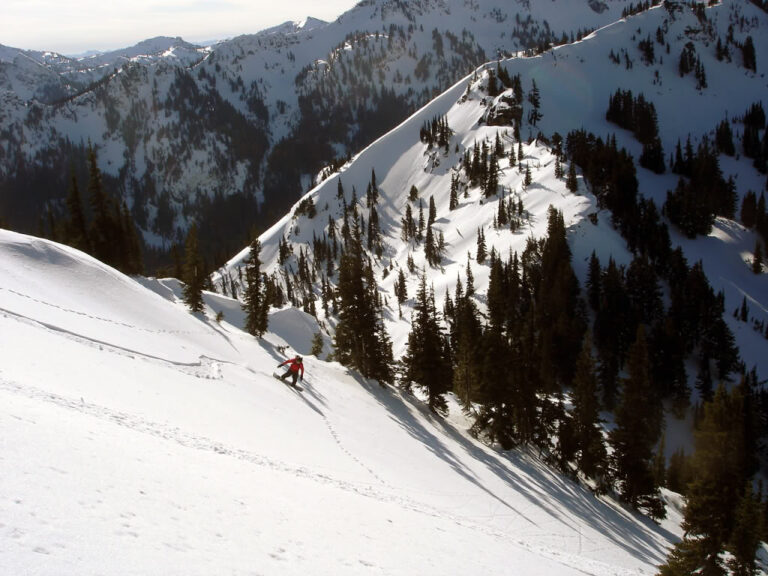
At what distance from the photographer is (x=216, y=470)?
12430 mm

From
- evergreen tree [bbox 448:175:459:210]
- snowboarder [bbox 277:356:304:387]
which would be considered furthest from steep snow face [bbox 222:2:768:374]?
snowboarder [bbox 277:356:304:387]

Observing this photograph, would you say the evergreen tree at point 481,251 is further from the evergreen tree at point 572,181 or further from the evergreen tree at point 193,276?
the evergreen tree at point 193,276

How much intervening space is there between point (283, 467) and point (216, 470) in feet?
11.4

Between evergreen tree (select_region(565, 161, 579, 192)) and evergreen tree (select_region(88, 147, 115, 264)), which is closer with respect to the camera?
evergreen tree (select_region(88, 147, 115, 264))

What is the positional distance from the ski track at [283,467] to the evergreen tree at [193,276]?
3473cm

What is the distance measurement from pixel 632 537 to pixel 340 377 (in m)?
22.8

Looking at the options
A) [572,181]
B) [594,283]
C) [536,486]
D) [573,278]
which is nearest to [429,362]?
[536,486]

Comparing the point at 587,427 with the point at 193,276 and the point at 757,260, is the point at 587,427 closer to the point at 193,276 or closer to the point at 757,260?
the point at 193,276

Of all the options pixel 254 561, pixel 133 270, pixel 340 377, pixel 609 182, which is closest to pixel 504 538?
pixel 254 561

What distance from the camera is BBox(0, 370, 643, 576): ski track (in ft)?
43.1

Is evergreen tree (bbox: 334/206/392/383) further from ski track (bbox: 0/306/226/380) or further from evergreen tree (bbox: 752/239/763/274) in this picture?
evergreen tree (bbox: 752/239/763/274)

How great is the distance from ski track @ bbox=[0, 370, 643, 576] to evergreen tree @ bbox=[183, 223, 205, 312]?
114 ft

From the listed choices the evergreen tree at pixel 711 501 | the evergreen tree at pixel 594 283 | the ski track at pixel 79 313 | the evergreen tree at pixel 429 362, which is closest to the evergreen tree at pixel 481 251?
the evergreen tree at pixel 594 283

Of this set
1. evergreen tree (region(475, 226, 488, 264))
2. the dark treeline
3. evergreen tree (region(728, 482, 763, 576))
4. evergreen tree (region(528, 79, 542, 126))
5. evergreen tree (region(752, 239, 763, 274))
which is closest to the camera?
evergreen tree (region(728, 482, 763, 576))
